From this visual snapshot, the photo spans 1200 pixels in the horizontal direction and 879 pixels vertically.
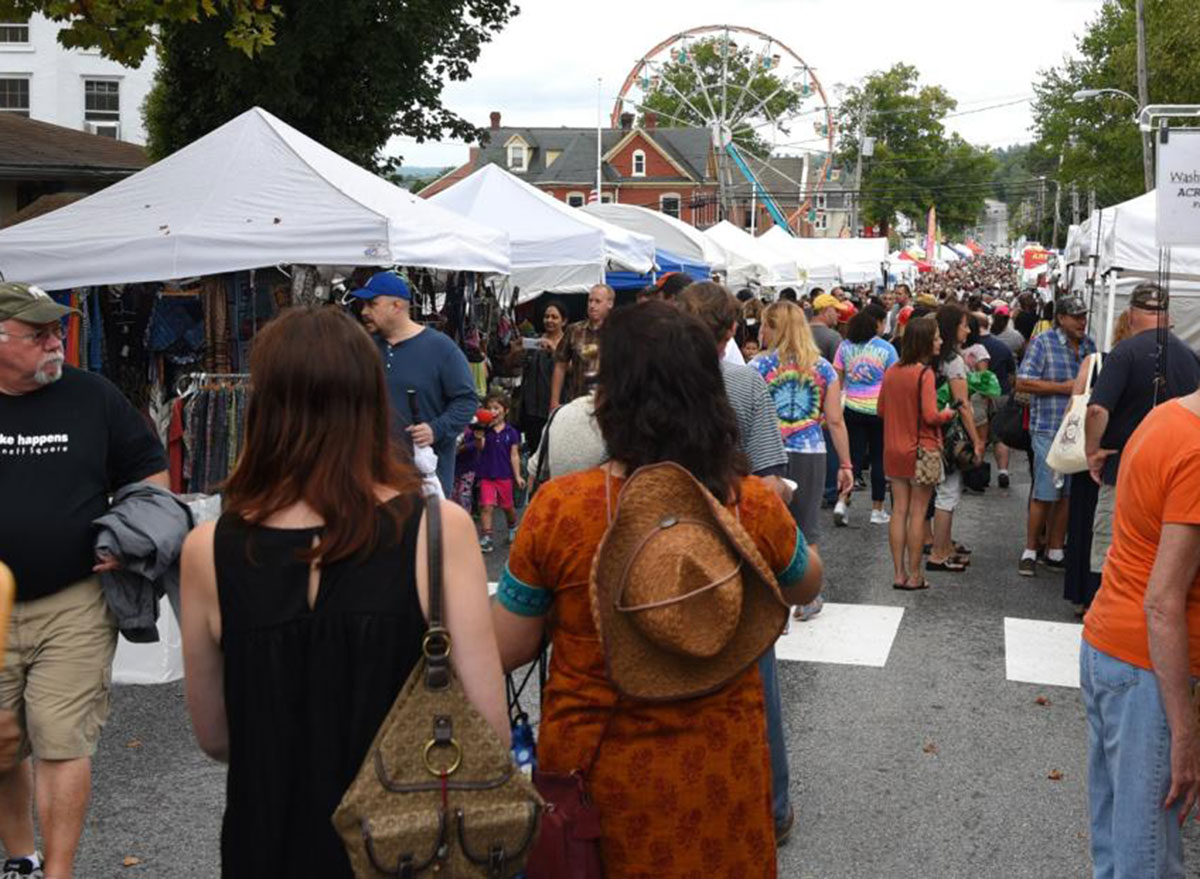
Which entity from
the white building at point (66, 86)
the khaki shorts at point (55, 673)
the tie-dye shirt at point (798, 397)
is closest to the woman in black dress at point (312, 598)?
the khaki shorts at point (55, 673)

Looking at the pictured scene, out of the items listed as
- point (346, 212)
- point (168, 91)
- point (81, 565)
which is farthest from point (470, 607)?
point (168, 91)

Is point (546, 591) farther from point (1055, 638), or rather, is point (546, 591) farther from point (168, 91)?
point (168, 91)

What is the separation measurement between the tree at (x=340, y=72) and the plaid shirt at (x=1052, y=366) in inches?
520

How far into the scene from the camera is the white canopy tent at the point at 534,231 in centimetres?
1373

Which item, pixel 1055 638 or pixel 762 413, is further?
pixel 1055 638

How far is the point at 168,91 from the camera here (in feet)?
81.9

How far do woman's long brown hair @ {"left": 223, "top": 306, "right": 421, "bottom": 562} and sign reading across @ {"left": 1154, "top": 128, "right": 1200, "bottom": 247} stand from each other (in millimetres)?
4684

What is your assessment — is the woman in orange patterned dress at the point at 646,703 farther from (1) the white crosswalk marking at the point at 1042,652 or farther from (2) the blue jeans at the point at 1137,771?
(1) the white crosswalk marking at the point at 1042,652

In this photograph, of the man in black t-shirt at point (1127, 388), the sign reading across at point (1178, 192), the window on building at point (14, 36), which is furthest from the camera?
the window on building at point (14, 36)

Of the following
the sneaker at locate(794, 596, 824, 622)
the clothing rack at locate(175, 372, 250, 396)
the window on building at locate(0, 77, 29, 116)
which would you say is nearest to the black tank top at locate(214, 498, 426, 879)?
the sneaker at locate(794, 596, 824, 622)

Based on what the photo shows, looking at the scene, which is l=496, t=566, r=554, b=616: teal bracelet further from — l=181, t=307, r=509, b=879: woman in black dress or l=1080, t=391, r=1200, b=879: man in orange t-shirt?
l=1080, t=391, r=1200, b=879: man in orange t-shirt

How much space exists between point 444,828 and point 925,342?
23.1 feet

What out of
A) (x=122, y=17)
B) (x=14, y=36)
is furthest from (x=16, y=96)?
(x=122, y=17)

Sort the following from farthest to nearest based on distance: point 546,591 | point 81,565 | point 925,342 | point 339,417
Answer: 1. point 925,342
2. point 81,565
3. point 546,591
4. point 339,417
